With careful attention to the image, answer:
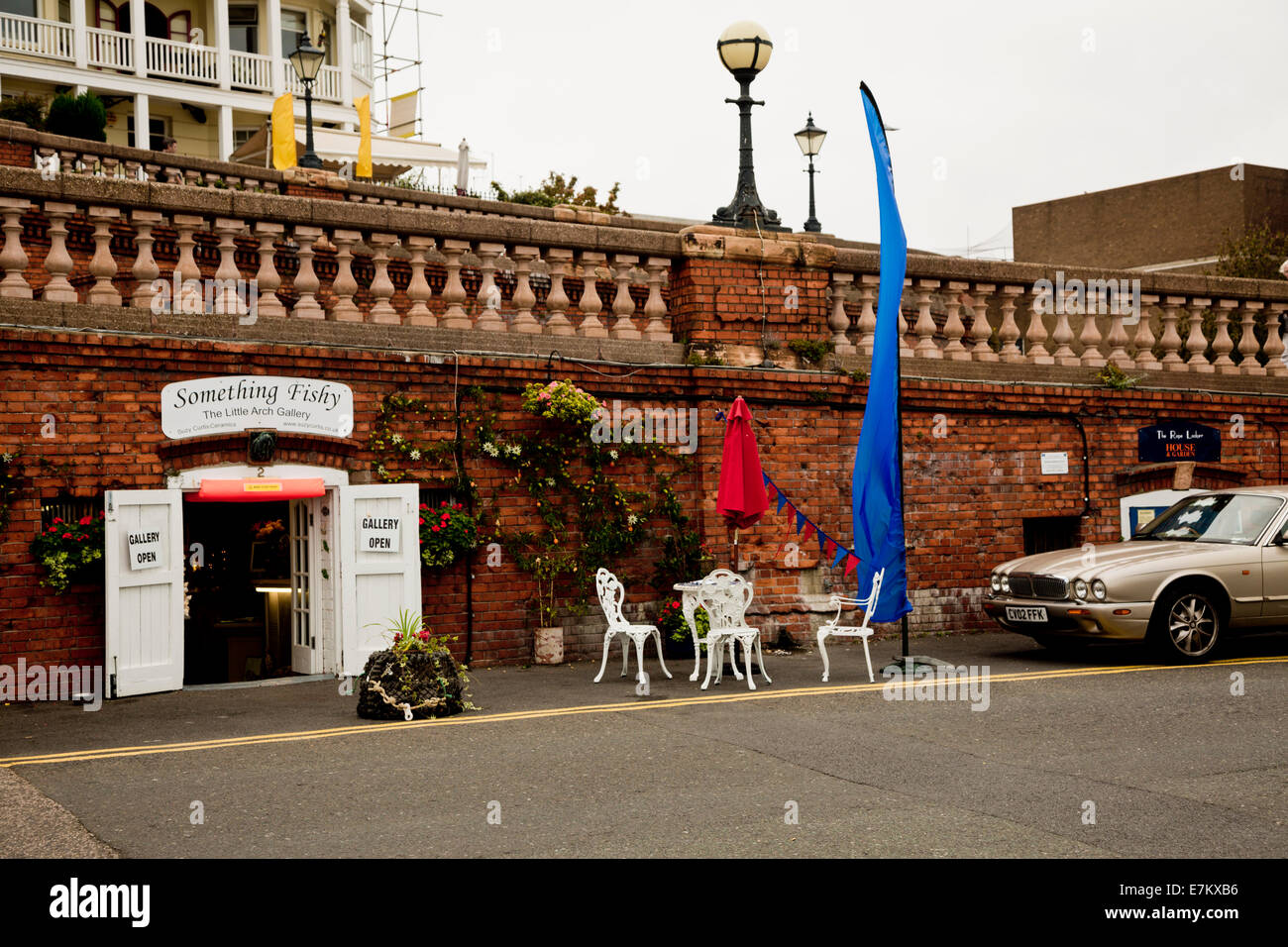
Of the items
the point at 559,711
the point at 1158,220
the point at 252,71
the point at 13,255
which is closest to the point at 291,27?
the point at 252,71

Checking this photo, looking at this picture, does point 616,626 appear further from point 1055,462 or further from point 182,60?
point 182,60

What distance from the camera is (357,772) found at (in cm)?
805

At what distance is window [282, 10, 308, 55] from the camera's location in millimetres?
45094

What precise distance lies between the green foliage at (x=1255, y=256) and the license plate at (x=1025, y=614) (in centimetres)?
1897

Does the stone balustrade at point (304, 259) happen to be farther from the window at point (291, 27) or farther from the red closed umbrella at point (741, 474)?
the window at point (291, 27)

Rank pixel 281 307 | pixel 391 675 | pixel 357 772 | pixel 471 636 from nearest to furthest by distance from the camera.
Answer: pixel 357 772 → pixel 391 675 → pixel 281 307 → pixel 471 636

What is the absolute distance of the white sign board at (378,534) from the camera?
12.0m

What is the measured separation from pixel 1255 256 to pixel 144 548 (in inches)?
993

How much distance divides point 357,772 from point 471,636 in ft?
14.9

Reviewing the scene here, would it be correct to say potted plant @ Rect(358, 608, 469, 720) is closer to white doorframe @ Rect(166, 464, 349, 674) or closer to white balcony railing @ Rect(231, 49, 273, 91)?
white doorframe @ Rect(166, 464, 349, 674)

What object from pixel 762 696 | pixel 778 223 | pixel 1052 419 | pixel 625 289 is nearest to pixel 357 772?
pixel 762 696

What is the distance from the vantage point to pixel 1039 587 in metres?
12.2

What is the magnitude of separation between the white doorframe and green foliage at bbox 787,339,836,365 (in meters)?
4.84
